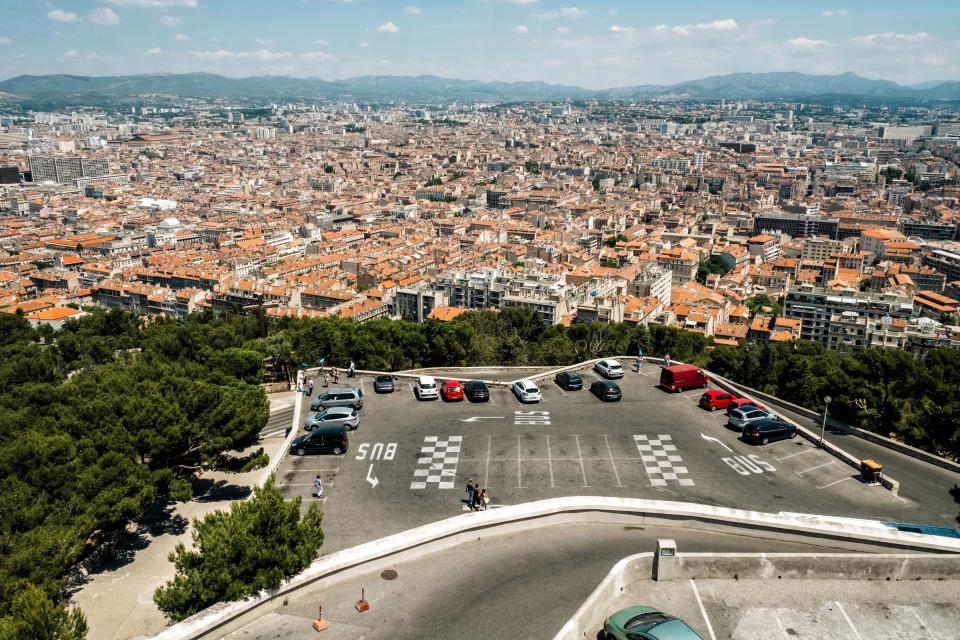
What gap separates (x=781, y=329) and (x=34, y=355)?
218 ft

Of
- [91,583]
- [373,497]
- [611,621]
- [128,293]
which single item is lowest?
[128,293]

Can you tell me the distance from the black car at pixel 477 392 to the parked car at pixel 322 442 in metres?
6.36

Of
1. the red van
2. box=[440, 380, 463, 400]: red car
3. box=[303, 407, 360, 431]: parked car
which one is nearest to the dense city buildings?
box=[440, 380, 463, 400]: red car

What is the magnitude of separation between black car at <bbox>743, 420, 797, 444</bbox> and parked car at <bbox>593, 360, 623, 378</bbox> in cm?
754

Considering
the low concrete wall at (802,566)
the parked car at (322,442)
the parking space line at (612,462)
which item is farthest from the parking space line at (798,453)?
the parked car at (322,442)

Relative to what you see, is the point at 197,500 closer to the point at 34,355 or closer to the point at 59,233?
the point at 34,355

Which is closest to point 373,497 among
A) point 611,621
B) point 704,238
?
point 611,621

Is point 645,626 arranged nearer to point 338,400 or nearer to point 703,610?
point 703,610

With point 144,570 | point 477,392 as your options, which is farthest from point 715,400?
point 144,570

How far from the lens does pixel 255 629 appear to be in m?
12.7

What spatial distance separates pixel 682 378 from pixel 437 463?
11.8m

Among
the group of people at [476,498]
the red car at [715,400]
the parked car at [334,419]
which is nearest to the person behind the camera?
the group of people at [476,498]

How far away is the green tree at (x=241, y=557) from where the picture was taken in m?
13.1

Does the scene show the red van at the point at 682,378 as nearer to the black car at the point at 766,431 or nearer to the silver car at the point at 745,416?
the silver car at the point at 745,416
